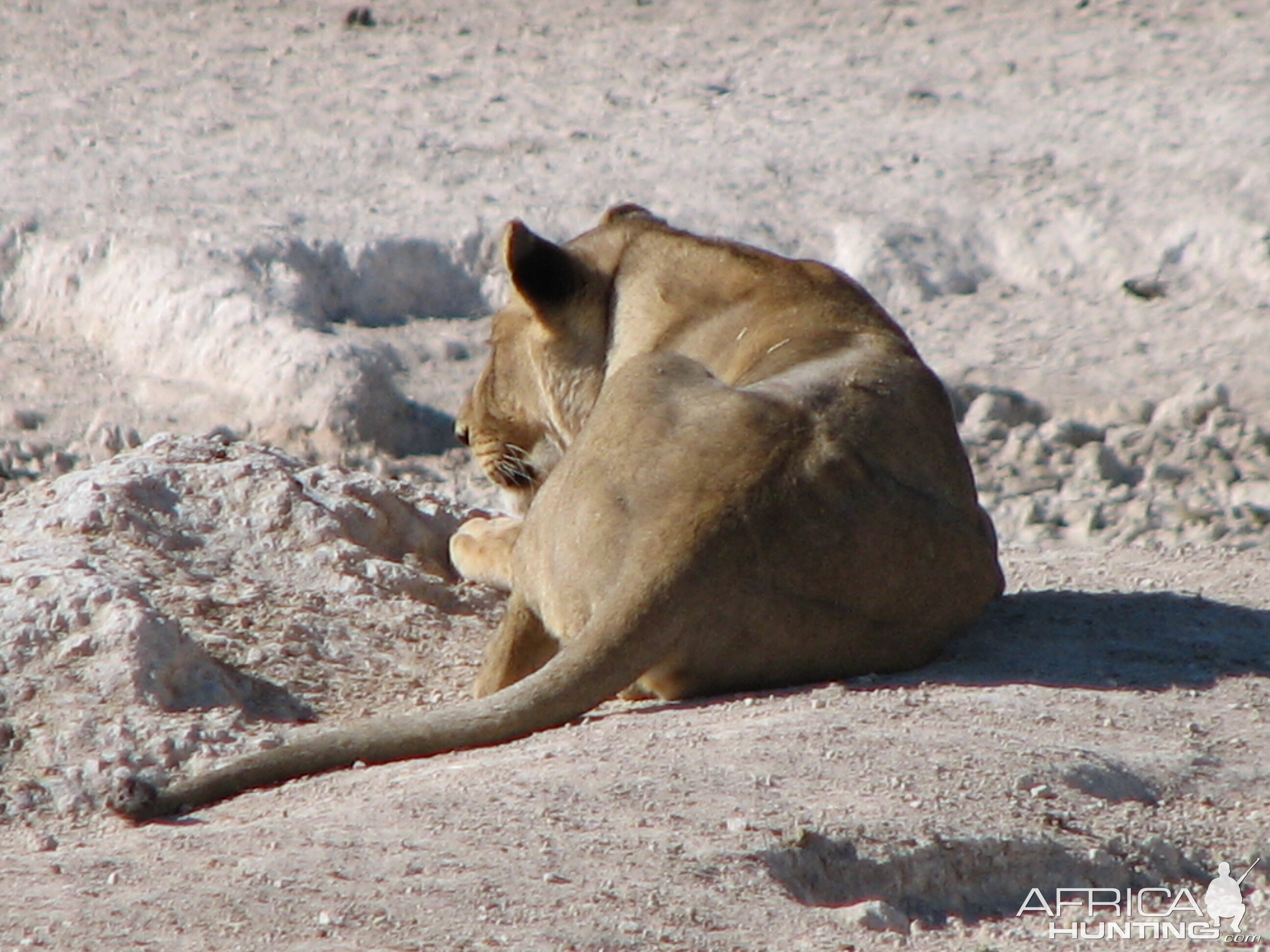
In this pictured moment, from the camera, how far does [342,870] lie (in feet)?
10.0

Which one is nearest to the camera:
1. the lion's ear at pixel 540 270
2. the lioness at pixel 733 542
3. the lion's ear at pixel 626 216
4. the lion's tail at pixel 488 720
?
the lion's tail at pixel 488 720

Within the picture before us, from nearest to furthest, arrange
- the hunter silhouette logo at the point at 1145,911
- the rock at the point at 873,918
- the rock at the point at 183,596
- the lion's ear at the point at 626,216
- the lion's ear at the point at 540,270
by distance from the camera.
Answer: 1. the rock at the point at 873,918
2. the hunter silhouette logo at the point at 1145,911
3. the rock at the point at 183,596
4. the lion's ear at the point at 540,270
5. the lion's ear at the point at 626,216

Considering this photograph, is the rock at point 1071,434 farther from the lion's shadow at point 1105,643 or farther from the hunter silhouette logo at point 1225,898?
the hunter silhouette logo at point 1225,898

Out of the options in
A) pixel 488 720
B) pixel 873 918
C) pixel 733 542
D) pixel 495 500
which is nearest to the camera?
pixel 873 918

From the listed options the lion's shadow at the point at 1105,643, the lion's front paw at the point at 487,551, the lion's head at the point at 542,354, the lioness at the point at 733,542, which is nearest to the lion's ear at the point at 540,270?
the lion's head at the point at 542,354

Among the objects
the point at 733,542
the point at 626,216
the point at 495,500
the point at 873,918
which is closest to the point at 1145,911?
the point at 873,918

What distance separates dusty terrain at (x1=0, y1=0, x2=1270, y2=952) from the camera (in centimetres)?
323

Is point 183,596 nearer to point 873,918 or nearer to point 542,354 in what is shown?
point 542,354

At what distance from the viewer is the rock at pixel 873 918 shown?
305 centimetres

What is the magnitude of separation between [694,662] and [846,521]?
51cm

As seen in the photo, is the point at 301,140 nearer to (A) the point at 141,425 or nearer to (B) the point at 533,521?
(A) the point at 141,425

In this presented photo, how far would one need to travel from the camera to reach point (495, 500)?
7.08 meters

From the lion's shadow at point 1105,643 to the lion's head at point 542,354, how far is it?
149 cm

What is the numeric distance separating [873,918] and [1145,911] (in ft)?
1.92
